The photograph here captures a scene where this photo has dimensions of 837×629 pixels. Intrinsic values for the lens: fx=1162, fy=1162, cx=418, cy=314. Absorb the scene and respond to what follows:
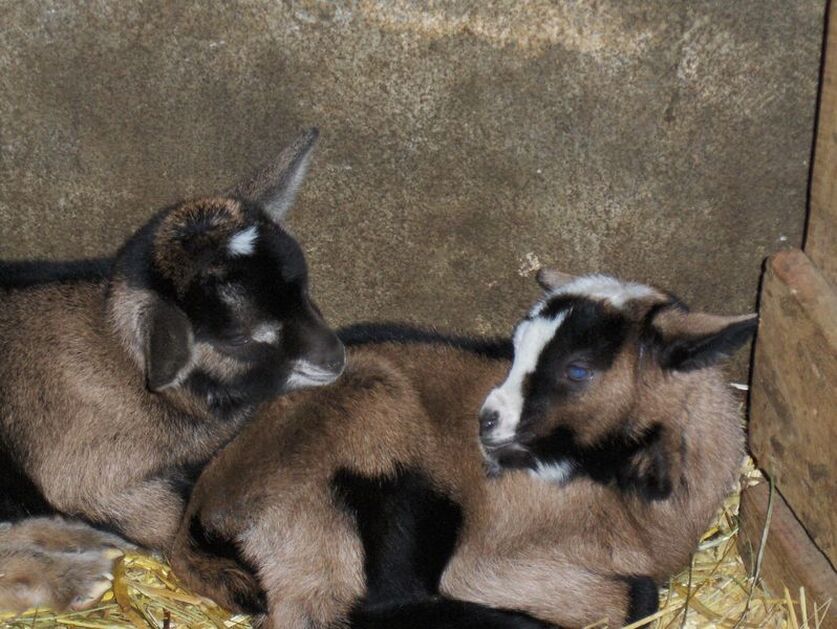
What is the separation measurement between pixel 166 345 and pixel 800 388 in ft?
7.53

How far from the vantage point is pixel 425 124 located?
14.6 feet

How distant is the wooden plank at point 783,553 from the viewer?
4258 millimetres

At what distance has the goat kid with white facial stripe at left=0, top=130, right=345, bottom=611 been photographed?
4.13m

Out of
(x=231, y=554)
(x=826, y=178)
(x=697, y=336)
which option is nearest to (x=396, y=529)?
(x=231, y=554)

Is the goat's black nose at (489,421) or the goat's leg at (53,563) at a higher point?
the goat's black nose at (489,421)

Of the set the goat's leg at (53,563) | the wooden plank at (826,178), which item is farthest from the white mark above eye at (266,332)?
the wooden plank at (826,178)

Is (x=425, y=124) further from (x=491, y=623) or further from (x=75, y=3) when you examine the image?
(x=491, y=623)

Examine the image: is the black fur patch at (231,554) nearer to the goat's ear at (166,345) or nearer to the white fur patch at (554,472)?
the goat's ear at (166,345)

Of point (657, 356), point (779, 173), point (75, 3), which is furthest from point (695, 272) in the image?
point (75, 3)

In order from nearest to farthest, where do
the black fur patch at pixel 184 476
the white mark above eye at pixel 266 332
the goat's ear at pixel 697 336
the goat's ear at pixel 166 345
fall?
1. the goat's ear at pixel 697 336
2. the goat's ear at pixel 166 345
3. the white mark above eye at pixel 266 332
4. the black fur patch at pixel 184 476

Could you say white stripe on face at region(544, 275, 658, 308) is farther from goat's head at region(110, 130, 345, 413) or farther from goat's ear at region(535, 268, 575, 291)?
goat's head at region(110, 130, 345, 413)

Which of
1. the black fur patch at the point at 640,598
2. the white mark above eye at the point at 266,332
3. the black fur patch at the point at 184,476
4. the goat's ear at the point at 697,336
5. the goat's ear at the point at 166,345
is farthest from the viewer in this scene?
the black fur patch at the point at 184,476

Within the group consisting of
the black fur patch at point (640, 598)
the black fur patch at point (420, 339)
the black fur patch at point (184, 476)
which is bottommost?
the black fur patch at point (640, 598)

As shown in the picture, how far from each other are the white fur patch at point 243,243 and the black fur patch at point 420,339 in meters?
0.69
